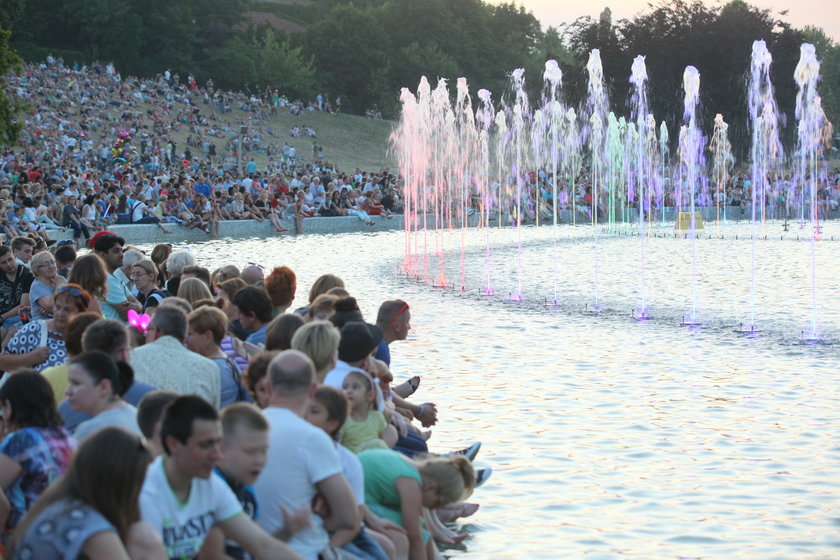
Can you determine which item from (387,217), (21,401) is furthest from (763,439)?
(387,217)

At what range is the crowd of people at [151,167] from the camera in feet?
107

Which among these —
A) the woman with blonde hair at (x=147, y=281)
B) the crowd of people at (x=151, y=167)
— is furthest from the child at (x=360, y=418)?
the crowd of people at (x=151, y=167)

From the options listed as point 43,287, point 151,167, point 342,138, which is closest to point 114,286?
point 43,287

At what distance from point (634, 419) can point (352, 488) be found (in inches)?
226

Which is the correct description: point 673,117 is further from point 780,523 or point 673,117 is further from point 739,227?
point 780,523

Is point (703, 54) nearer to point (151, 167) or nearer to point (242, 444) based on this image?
point (151, 167)

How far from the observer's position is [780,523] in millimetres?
8016

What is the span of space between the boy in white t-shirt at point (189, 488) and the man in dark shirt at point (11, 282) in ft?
20.6

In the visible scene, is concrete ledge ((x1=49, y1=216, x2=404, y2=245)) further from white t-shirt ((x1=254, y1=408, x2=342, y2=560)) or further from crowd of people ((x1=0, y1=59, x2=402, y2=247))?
white t-shirt ((x1=254, y1=408, x2=342, y2=560))

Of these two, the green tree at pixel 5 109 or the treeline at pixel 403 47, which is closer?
the green tree at pixel 5 109

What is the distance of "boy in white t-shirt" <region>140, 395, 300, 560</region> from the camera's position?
4699mm

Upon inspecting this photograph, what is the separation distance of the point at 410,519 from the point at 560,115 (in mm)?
74053

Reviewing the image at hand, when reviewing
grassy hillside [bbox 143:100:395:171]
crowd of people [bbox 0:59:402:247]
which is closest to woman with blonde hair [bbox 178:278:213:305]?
crowd of people [bbox 0:59:402:247]

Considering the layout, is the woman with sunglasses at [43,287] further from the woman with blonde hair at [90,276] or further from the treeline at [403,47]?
the treeline at [403,47]
